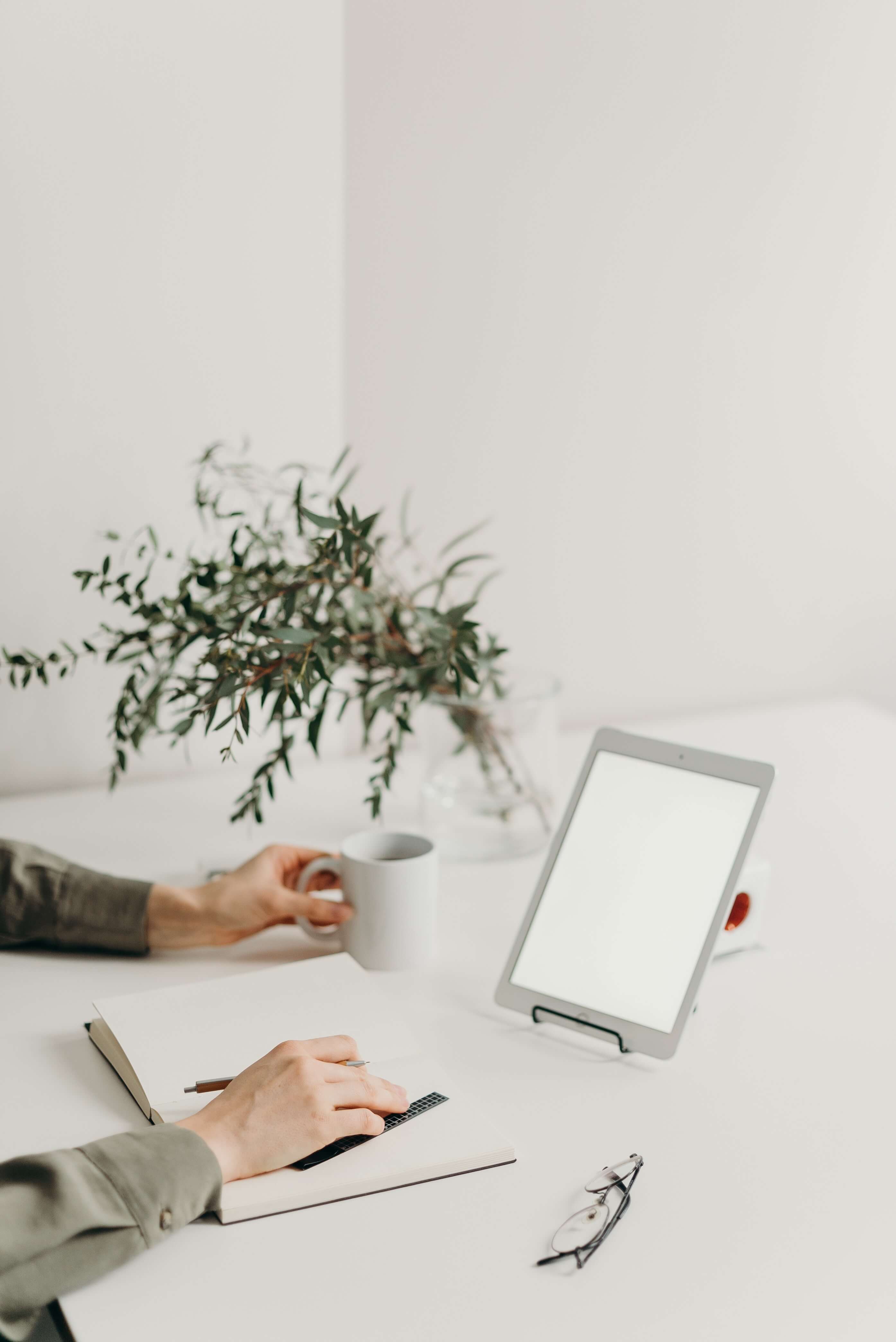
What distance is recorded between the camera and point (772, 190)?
1.79 metres

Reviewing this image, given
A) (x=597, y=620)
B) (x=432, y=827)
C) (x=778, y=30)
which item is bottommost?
(x=432, y=827)

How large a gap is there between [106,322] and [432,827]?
25.9 inches

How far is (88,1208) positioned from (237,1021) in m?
0.26

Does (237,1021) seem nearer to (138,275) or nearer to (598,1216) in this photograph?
(598,1216)

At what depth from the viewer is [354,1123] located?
0.82 meters

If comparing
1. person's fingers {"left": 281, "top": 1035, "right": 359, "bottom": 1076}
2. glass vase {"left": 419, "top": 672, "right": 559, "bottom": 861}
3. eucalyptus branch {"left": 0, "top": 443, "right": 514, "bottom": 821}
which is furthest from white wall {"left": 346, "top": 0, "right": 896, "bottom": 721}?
→ person's fingers {"left": 281, "top": 1035, "right": 359, "bottom": 1076}

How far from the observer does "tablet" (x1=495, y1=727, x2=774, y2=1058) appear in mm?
965

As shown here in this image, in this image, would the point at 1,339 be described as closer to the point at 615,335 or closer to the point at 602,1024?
the point at 615,335

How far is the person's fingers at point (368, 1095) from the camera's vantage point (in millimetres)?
829

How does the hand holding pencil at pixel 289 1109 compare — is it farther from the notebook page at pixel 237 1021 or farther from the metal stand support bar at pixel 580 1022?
the metal stand support bar at pixel 580 1022

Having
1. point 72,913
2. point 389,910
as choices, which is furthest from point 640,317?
point 72,913

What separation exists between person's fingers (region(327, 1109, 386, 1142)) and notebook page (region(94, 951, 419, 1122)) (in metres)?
0.10

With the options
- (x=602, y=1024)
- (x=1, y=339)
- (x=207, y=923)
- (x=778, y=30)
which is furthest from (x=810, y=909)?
(x=778, y=30)

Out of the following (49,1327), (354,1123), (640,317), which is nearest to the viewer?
(354,1123)
